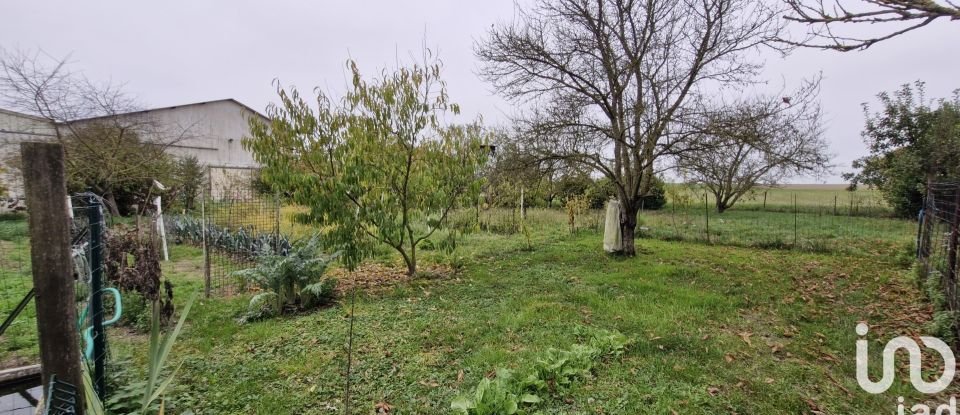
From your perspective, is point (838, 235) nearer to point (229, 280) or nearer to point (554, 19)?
point (554, 19)

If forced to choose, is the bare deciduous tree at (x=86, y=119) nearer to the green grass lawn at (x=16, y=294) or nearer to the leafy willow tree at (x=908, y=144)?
the green grass lawn at (x=16, y=294)

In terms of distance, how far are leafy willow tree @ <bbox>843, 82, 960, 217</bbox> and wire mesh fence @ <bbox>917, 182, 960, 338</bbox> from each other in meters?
5.93

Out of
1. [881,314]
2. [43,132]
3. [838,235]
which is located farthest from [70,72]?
[838,235]

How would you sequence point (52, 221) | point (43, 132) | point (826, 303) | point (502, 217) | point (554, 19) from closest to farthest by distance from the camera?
point (52, 221) < point (826, 303) < point (554, 19) < point (43, 132) < point (502, 217)

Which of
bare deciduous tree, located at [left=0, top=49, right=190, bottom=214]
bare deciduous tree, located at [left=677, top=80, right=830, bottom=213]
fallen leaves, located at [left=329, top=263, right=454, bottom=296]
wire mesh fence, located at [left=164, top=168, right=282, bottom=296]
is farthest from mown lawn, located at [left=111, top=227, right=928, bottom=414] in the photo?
bare deciduous tree, located at [left=0, top=49, right=190, bottom=214]

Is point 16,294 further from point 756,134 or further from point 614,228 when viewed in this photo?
point 756,134

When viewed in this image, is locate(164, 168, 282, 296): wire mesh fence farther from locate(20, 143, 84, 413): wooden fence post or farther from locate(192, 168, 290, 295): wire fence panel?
locate(20, 143, 84, 413): wooden fence post

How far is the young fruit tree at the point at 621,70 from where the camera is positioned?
651 centimetres

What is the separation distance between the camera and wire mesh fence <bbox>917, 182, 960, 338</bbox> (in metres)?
3.75

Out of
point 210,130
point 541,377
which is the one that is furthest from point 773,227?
point 210,130

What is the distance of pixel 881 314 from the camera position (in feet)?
13.6

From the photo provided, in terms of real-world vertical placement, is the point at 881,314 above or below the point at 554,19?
below

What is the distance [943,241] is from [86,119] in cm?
1784

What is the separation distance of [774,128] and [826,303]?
114 inches
